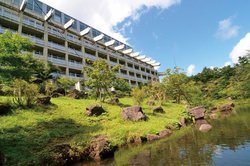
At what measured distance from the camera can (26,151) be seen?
16.1 feet

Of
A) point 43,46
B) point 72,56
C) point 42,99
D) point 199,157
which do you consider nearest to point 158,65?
point 72,56

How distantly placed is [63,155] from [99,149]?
1.31m

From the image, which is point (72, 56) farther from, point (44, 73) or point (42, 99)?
point (42, 99)

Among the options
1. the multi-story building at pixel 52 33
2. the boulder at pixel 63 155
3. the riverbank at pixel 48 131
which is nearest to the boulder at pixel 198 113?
the riverbank at pixel 48 131

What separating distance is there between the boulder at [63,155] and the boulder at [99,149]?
255 mm

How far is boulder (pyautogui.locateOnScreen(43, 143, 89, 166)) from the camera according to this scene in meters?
4.41

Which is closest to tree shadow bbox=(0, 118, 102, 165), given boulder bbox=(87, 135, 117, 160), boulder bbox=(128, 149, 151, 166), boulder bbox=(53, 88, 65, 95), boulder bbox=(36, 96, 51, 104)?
boulder bbox=(87, 135, 117, 160)

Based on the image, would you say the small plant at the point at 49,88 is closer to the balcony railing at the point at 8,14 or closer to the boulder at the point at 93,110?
the boulder at the point at 93,110

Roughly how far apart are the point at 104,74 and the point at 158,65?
1684 inches

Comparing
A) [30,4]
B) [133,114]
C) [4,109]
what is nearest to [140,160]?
[133,114]

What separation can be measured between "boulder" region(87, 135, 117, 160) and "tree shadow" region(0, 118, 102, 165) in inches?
69.5

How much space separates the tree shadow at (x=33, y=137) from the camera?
4.53 metres

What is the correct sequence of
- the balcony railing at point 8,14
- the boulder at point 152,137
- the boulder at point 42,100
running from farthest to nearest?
1. the balcony railing at point 8,14
2. the boulder at point 42,100
3. the boulder at point 152,137

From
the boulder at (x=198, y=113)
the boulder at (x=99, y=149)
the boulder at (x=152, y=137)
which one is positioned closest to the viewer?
the boulder at (x=99, y=149)
